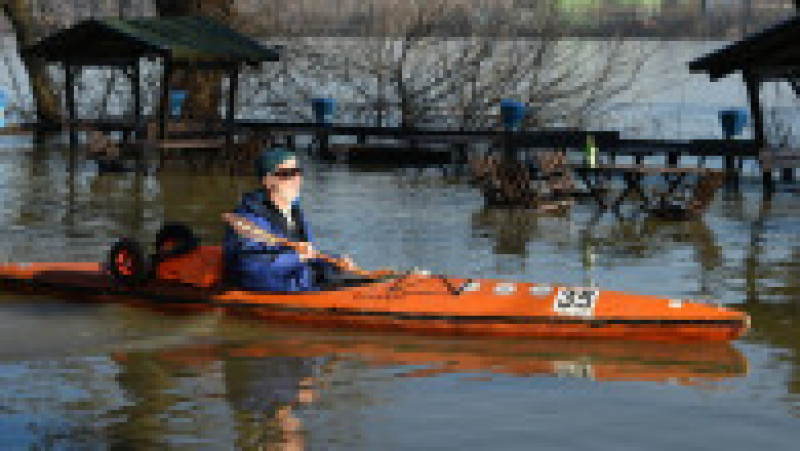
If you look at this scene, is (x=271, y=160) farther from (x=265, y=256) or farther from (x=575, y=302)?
(x=575, y=302)

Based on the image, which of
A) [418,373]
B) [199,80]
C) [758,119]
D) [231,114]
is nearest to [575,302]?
[418,373]

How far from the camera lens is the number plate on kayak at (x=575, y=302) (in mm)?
13781

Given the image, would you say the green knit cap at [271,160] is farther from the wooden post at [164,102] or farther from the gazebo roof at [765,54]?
the wooden post at [164,102]

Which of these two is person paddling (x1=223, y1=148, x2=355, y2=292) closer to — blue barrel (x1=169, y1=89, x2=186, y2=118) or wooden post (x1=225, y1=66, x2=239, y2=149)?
wooden post (x1=225, y1=66, x2=239, y2=149)

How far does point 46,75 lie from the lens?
46906mm

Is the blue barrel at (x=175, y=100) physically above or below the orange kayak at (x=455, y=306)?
above

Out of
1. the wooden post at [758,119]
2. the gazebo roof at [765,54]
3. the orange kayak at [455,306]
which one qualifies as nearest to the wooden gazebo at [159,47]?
the gazebo roof at [765,54]

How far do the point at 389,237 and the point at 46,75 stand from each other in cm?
2688

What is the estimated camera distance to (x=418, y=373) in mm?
12562

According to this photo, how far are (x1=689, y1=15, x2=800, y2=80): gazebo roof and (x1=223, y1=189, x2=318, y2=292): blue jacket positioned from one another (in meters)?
15.4

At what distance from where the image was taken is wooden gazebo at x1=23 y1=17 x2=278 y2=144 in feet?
111

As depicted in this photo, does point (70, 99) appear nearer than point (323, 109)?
Yes

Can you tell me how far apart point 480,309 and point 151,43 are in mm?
20467

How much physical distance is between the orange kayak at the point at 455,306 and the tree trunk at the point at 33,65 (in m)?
31.8
